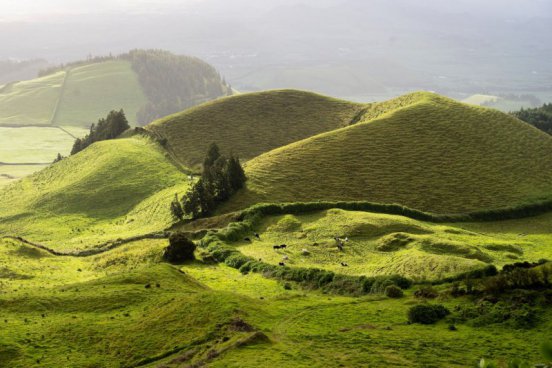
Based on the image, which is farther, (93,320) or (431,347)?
(93,320)

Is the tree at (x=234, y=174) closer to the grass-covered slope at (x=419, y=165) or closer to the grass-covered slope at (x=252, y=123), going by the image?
the grass-covered slope at (x=419, y=165)

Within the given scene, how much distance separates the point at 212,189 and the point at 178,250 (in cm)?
3240

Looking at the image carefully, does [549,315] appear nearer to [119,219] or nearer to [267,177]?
[267,177]

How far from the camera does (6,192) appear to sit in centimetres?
14375

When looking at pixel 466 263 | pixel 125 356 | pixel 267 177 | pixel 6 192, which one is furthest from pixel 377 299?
pixel 6 192

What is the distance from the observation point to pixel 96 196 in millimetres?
128750

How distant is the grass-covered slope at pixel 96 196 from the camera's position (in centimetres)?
10919

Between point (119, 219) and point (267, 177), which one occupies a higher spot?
point (267, 177)

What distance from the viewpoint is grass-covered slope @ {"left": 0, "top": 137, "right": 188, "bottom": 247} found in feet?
358

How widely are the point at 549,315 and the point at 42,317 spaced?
39.6 metres

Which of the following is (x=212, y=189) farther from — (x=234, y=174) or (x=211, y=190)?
(x=234, y=174)

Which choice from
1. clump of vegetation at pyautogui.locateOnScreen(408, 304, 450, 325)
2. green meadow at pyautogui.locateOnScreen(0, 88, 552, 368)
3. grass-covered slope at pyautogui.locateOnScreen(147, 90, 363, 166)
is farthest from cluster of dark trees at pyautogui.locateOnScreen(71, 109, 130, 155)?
clump of vegetation at pyautogui.locateOnScreen(408, 304, 450, 325)

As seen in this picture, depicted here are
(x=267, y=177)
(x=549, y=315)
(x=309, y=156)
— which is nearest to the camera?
(x=549, y=315)

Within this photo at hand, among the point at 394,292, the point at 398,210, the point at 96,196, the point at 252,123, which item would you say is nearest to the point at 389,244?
the point at 398,210
